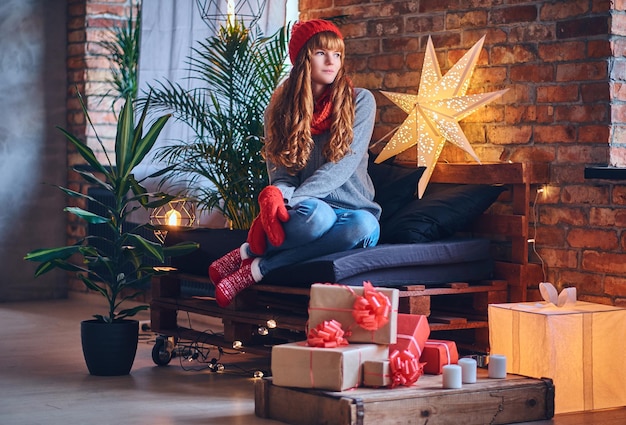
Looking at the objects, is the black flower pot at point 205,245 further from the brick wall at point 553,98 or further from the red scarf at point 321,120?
the brick wall at point 553,98

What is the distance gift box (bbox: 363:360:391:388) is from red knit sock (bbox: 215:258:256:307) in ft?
2.88

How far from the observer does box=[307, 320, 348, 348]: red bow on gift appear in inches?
130

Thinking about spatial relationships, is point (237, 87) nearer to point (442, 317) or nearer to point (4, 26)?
point (442, 317)

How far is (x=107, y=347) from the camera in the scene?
414 centimetres

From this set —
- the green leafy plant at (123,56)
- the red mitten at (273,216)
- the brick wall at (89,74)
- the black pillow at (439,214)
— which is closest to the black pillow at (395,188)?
the black pillow at (439,214)

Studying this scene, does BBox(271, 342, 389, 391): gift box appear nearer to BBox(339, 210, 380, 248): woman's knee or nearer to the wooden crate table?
the wooden crate table

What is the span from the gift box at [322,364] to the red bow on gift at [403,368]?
0.08 metres

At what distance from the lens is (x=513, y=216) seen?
426 centimetres

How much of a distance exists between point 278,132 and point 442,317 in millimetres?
937

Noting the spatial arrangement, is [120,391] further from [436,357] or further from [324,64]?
[324,64]

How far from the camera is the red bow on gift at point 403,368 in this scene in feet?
10.7

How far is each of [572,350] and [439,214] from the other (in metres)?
0.79

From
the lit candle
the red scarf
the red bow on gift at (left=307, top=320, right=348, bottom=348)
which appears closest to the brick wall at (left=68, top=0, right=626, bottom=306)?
the red scarf

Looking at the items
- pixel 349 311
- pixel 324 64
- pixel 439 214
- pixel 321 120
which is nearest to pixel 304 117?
pixel 321 120
